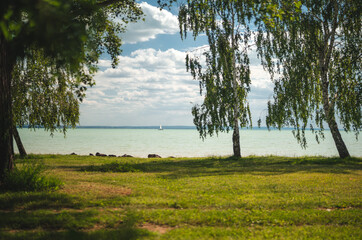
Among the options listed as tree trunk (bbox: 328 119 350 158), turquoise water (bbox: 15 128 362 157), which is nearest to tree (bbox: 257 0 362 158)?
tree trunk (bbox: 328 119 350 158)

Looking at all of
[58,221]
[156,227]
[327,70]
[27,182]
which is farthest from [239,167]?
[58,221]

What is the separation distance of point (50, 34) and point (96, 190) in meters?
6.44

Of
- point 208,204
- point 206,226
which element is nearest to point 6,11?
point 206,226

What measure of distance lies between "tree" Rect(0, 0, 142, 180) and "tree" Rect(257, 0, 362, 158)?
1077cm

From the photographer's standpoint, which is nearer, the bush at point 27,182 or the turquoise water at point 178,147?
the bush at point 27,182

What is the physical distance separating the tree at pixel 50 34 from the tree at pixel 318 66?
1077cm

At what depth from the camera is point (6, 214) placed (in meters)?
5.90

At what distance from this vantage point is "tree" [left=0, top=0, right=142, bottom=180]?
10.2 ft

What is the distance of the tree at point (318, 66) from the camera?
16.6m

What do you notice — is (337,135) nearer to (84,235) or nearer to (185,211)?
(185,211)

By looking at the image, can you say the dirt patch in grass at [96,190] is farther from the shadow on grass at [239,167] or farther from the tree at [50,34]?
the shadow on grass at [239,167]

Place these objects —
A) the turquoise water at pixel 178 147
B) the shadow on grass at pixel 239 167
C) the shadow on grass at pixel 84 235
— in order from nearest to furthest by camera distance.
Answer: the shadow on grass at pixel 84 235 → the shadow on grass at pixel 239 167 → the turquoise water at pixel 178 147

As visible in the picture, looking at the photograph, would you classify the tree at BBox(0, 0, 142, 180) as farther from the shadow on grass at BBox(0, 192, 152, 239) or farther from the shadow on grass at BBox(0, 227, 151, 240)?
the shadow on grass at BBox(0, 227, 151, 240)

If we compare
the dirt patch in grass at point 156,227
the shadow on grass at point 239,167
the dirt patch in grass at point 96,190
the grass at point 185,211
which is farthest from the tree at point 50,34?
the shadow on grass at point 239,167
